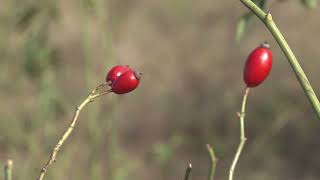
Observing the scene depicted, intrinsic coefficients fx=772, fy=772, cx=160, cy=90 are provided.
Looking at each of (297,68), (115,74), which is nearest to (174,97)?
(115,74)

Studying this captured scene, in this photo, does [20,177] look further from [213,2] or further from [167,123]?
[213,2]

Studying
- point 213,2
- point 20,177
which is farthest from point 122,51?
point 20,177

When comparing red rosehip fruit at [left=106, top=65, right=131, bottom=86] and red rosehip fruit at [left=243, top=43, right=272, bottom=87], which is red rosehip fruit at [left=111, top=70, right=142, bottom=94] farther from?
red rosehip fruit at [left=243, top=43, right=272, bottom=87]

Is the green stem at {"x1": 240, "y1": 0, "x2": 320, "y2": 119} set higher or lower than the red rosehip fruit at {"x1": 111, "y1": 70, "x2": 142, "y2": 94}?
lower

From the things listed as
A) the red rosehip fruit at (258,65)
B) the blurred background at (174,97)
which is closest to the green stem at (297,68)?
the red rosehip fruit at (258,65)

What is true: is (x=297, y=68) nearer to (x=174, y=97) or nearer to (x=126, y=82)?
(x=126, y=82)

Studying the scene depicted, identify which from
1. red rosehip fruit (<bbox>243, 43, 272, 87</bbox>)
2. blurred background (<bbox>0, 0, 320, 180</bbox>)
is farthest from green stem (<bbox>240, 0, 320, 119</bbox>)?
blurred background (<bbox>0, 0, 320, 180</bbox>)

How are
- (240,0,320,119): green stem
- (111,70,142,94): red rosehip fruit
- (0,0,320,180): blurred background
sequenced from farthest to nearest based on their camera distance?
(0,0,320,180): blurred background
(111,70,142,94): red rosehip fruit
(240,0,320,119): green stem

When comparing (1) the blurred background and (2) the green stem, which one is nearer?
(2) the green stem
